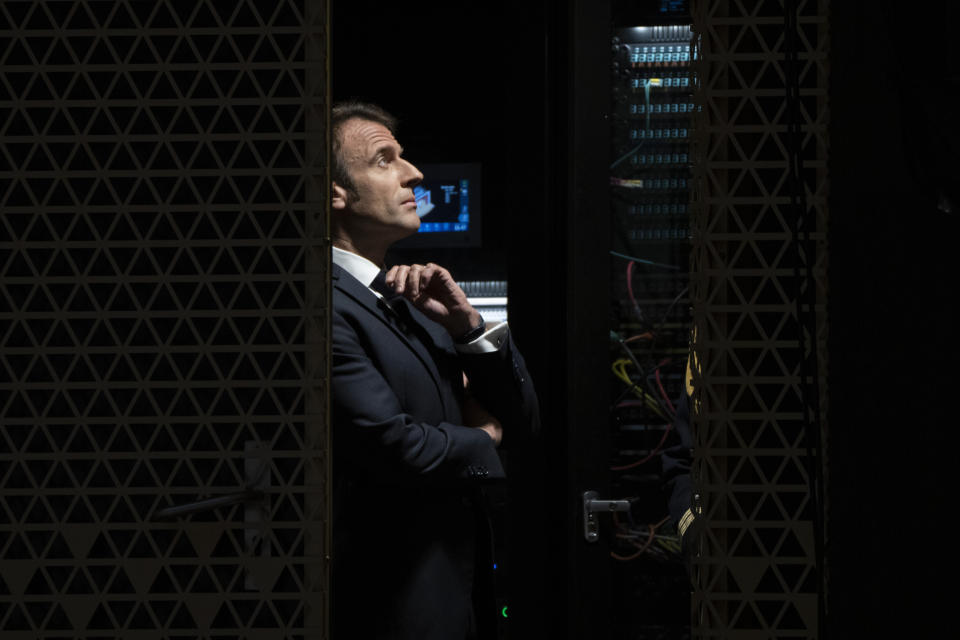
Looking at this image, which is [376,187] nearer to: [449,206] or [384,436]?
[384,436]

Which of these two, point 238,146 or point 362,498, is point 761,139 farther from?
point 362,498

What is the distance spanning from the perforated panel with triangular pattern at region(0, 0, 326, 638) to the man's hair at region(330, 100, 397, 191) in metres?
0.71

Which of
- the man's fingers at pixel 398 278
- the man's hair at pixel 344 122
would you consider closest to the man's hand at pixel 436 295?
the man's fingers at pixel 398 278

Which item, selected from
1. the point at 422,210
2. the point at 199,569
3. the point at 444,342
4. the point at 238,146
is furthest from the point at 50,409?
the point at 422,210

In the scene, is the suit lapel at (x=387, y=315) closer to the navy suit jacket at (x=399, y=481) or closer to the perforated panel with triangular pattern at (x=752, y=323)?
the navy suit jacket at (x=399, y=481)

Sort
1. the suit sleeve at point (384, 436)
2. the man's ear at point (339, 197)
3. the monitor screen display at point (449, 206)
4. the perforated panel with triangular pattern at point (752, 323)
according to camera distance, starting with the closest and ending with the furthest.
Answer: the perforated panel with triangular pattern at point (752, 323)
the suit sleeve at point (384, 436)
the man's ear at point (339, 197)
the monitor screen display at point (449, 206)

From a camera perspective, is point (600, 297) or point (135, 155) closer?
point (135, 155)

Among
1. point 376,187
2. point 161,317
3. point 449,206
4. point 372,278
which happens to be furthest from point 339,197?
point 449,206

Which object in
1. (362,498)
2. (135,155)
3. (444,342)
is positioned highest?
(135,155)

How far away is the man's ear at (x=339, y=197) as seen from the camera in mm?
1655

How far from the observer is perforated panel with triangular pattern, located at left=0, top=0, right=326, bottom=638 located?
0.92 metres

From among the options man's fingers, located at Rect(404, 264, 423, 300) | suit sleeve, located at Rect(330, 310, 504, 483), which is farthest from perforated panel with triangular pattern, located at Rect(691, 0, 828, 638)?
man's fingers, located at Rect(404, 264, 423, 300)

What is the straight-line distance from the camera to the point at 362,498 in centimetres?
147

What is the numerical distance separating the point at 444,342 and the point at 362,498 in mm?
334
